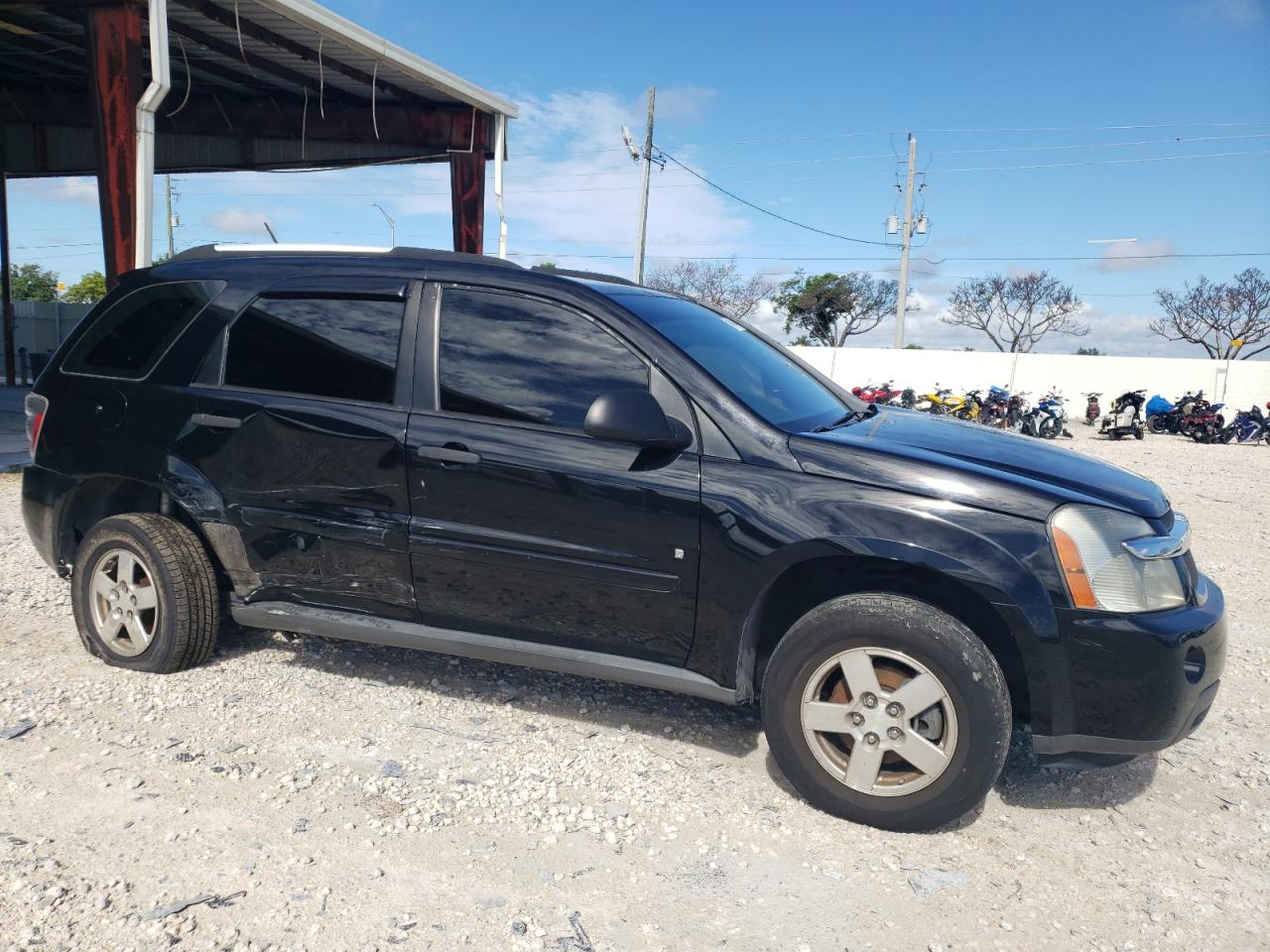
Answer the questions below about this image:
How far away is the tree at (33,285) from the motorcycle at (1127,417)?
53.2 m

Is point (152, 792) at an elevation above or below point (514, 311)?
below

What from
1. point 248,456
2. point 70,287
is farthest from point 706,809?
point 70,287

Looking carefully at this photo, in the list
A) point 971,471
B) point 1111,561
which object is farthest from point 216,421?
point 1111,561

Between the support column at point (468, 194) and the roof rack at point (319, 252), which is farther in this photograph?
the support column at point (468, 194)

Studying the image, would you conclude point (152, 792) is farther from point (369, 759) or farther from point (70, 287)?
point (70, 287)

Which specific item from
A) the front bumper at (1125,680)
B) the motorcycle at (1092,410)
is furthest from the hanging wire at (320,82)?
the motorcycle at (1092,410)

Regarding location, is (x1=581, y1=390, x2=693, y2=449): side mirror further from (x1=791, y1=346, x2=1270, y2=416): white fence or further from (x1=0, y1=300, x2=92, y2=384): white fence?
(x1=0, y1=300, x2=92, y2=384): white fence

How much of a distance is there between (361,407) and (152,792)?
4.92 ft

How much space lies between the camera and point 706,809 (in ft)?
9.61

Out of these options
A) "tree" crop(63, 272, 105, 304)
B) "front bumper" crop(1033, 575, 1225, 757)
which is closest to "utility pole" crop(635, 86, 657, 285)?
"front bumper" crop(1033, 575, 1225, 757)

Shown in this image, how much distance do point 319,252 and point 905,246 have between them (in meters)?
29.5

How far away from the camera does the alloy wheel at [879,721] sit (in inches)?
107

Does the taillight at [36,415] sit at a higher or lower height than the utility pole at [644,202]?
lower

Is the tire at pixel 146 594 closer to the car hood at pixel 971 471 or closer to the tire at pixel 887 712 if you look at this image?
the tire at pixel 887 712
